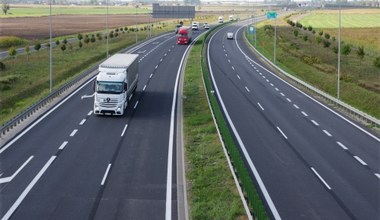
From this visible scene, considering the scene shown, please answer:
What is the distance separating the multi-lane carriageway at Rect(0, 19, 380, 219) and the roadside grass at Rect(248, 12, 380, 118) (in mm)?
5273

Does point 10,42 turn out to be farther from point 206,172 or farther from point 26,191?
point 206,172

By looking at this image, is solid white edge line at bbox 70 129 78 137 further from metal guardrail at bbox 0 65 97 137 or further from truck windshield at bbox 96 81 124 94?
truck windshield at bbox 96 81 124 94

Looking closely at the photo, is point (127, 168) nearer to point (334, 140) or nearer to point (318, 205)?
point (318, 205)

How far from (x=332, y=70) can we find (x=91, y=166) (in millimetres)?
42077

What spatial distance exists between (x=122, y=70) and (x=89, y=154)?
1092cm

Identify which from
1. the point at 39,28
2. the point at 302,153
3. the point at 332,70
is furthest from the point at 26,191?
the point at 39,28

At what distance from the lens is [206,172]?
2191cm

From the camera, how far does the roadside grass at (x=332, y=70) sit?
42.3m

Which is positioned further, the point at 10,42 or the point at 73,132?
the point at 10,42

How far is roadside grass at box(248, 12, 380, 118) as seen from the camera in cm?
4234

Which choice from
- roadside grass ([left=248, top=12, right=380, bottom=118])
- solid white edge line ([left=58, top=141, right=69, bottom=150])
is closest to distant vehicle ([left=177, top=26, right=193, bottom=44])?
roadside grass ([left=248, top=12, right=380, bottom=118])

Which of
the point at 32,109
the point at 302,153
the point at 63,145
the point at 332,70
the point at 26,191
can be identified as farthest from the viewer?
the point at 332,70

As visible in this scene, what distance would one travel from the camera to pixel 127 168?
23.0 meters

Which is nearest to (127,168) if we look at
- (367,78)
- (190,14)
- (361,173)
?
(361,173)
